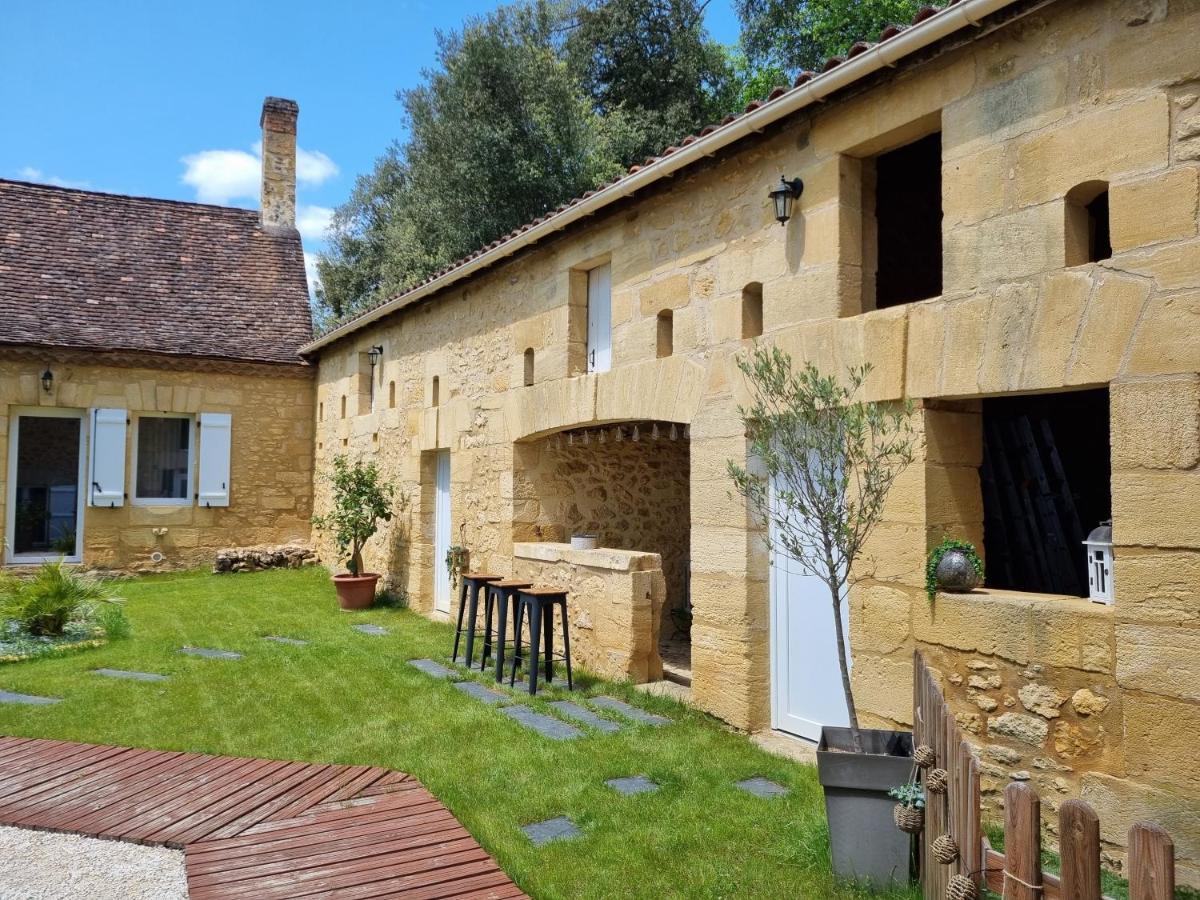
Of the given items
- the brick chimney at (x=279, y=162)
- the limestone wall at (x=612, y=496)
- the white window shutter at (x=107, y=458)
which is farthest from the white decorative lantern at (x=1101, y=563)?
the brick chimney at (x=279, y=162)

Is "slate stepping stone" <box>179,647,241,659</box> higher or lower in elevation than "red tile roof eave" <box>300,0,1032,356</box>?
lower

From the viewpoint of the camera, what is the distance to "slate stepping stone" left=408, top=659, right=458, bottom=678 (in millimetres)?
7176

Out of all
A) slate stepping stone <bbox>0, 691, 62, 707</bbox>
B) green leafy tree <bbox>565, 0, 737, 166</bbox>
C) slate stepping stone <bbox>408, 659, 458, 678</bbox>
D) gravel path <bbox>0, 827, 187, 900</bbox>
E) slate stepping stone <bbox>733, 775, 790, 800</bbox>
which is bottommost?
gravel path <bbox>0, 827, 187, 900</bbox>

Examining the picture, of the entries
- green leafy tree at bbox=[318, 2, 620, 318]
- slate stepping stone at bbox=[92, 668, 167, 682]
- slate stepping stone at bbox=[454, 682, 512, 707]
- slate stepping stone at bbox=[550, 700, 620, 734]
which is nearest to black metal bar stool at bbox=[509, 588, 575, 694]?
slate stepping stone at bbox=[454, 682, 512, 707]

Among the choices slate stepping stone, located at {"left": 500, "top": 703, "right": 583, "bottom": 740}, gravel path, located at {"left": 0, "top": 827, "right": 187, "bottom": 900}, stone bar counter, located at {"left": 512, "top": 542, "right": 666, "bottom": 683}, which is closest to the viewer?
gravel path, located at {"left": 0, "top": 827, "right": 187, "bottom": 900}

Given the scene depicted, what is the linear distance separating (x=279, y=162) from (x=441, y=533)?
31.5 ft

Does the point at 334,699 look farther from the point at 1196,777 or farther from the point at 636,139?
the point at 636,139

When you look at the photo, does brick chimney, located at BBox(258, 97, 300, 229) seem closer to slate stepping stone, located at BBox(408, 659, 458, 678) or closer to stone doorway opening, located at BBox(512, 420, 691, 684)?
stone doorway opening, located at BBox(512, 420, 691, 684)

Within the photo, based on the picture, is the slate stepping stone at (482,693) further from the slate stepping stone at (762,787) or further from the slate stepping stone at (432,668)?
the slate stepping stone at (762,787)

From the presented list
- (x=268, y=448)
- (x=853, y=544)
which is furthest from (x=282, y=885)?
(x=268, y=448)

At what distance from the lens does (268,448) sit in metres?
14.6

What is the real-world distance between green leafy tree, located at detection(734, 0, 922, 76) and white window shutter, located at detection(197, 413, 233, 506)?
13045mm

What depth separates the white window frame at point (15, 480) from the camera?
42.4 ft

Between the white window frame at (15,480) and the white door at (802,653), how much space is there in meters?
11.5
